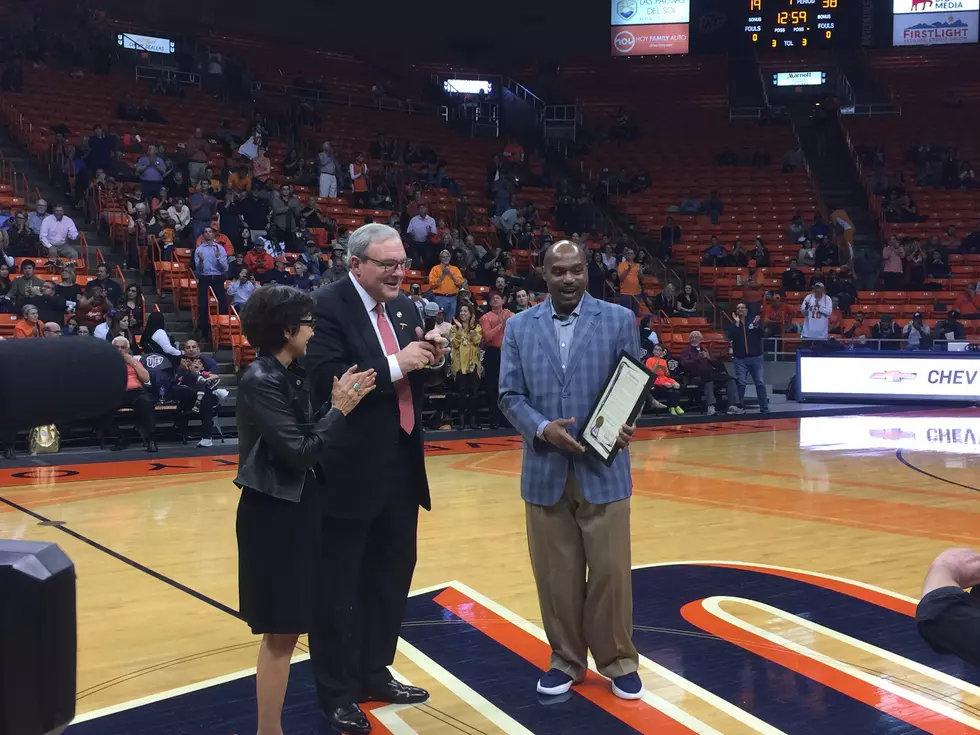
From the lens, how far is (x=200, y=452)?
10094 mm

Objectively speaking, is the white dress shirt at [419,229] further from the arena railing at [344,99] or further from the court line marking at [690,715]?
the court line marking at [690,715]

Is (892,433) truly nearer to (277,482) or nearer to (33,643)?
(277,482)

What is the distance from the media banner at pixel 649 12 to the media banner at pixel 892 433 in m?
11.9

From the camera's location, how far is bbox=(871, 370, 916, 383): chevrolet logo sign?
14727 millimetres

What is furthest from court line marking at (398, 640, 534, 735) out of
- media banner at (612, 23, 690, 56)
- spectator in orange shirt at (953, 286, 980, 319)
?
media banner at (612, 23, 690, 56)

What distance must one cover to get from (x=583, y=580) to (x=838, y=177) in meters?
22.5

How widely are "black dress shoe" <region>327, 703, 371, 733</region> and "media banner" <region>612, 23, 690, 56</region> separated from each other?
839 inches

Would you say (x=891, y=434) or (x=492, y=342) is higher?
(x=492, y=342)

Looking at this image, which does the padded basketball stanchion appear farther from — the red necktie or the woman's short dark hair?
the red necktie

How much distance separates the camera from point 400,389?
11.8 ft

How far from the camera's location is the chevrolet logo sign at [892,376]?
1473 centimetres

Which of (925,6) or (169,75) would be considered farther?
(925,6)

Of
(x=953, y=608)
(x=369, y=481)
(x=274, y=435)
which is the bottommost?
(x=369, y=481)

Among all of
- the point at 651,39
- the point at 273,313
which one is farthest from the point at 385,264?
the point at 651,39
